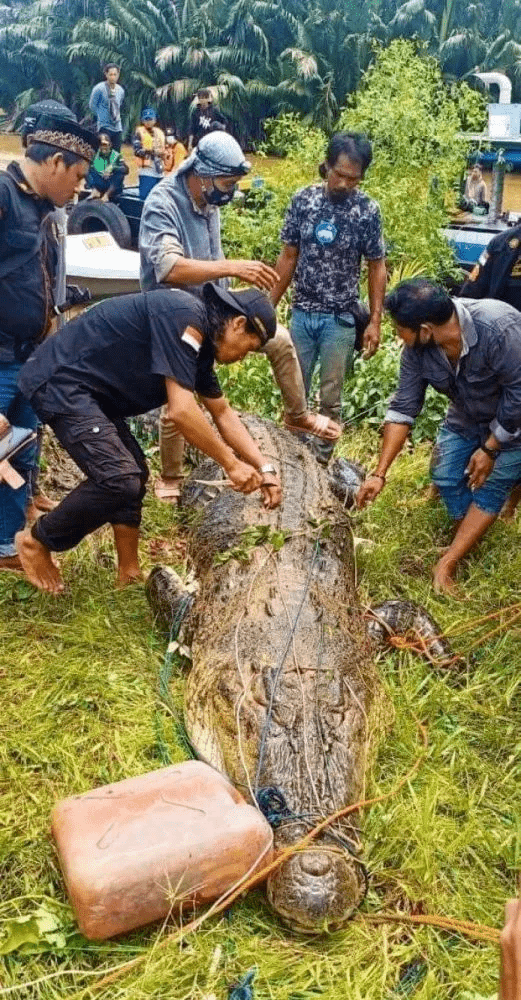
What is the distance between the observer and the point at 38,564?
4.14m

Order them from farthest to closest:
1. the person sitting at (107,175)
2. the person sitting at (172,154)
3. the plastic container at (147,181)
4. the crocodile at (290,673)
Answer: the person sitting at (172,154) < the person sitting at (107,175) < the plastic container at (147,181) < the crocodile at (290,673)

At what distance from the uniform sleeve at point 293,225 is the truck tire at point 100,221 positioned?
4.87 meters

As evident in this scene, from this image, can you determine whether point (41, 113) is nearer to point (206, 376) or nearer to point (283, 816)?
point (206, 376)

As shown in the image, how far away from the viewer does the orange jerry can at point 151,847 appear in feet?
8.05

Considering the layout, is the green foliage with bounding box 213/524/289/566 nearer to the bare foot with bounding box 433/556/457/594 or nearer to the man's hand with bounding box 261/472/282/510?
the man's hand with bounding box 261/472/282/510

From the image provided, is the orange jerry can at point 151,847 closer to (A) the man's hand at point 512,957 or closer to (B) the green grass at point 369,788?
(B) the green grass at point 369,788

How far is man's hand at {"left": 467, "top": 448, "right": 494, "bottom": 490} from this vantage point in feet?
14.9

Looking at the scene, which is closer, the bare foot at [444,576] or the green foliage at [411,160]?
the bare foot at [444,576]

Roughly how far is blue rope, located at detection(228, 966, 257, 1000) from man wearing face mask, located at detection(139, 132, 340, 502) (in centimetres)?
294

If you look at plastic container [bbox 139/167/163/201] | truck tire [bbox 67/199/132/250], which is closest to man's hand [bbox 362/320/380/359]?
truck tire [bbox 67/199/132/250]

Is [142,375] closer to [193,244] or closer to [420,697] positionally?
[193,244]

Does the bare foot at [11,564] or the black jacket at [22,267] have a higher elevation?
the black jacket at [22,267]

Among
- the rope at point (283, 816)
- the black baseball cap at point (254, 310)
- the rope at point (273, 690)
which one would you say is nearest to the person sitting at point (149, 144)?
the black baseball cap at point (254, 310)

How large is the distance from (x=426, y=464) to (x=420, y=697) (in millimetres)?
2233
